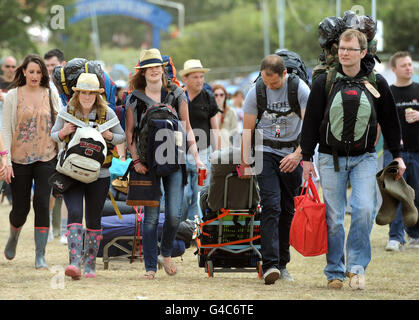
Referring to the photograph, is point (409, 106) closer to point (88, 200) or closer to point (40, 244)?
point (88, 200)

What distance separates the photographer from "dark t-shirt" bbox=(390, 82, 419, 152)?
427 inches

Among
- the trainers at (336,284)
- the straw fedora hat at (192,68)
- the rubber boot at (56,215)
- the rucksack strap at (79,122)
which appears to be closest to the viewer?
the trainers at (336,284)

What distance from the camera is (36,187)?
29.4 ft

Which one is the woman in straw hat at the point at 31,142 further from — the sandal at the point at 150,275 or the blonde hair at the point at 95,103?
the sandal at the point at 150,275

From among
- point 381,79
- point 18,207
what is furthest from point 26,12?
point 381,79

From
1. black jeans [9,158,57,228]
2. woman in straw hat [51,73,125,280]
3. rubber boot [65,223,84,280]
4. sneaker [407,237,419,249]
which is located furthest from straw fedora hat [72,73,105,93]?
sneaker [407,237,419,249]

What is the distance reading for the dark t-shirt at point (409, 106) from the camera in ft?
35.6

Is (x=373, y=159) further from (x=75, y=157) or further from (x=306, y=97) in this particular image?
(x=75, y=157)

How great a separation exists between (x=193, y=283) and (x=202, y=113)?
3810 millimetres

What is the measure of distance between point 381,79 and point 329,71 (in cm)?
43

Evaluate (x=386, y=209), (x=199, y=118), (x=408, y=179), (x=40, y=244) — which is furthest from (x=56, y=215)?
(x=386, y=209)

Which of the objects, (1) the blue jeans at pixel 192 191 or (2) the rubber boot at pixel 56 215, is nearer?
(1) the blue jeans at pixel 192 191

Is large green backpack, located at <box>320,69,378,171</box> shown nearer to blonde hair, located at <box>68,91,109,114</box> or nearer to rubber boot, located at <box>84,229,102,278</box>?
blonde hair, located at <box>68,91,109,114</box>

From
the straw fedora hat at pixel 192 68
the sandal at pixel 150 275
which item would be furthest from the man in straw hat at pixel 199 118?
the sandal at pixel 150 275
